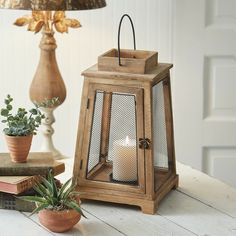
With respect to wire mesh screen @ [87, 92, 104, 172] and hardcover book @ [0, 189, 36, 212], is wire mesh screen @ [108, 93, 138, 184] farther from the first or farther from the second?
hardcover book @ [0, 189, 36, 212]

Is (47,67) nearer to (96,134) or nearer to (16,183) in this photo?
(96,134)

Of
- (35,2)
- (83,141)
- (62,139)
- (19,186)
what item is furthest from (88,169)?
(62,139)

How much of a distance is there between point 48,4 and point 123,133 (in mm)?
384

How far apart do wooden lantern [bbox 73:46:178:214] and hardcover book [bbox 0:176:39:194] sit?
0.13m

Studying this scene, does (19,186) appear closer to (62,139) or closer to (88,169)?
(88,169)

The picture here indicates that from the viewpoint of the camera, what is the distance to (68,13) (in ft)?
8.28

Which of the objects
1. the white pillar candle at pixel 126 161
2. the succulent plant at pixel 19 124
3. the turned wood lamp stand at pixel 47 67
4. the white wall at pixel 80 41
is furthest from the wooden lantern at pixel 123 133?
the white wall at pixel 80 41

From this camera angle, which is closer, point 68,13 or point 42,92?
point 42,92

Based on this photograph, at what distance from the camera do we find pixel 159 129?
1718 millimetres

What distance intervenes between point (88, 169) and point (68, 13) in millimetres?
988

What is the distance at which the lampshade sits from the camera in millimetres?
1736

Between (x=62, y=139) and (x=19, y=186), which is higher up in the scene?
(x=19, y=186)

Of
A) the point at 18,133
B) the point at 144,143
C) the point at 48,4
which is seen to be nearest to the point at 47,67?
the point at 48,4

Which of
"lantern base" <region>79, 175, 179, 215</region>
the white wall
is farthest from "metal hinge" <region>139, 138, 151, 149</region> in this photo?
the white wall
